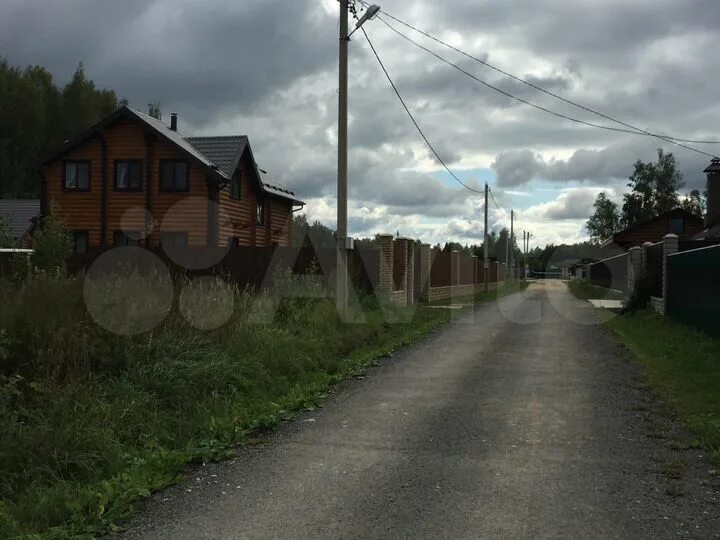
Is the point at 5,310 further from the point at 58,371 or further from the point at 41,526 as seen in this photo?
the point at 41,526

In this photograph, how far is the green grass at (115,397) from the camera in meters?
4.55

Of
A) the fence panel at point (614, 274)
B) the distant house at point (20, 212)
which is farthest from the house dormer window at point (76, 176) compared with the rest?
the fence panel at point (614, 274)

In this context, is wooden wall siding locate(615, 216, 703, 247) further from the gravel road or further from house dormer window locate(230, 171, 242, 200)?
the gravel road

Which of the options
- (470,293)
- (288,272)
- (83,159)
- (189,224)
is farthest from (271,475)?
(470,293)

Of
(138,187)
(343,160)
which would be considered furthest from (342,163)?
(138,187)

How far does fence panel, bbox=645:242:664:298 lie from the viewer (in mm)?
18500

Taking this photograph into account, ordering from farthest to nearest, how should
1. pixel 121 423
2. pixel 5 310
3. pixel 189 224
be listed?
pixel 189 224 < pixel 5 310 < pixel 121 423

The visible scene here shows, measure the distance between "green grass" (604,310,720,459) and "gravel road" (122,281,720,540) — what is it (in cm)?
25

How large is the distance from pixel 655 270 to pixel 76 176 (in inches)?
800

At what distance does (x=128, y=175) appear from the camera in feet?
81.6

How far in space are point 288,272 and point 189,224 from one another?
39.0 ft

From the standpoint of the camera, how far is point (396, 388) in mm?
8352

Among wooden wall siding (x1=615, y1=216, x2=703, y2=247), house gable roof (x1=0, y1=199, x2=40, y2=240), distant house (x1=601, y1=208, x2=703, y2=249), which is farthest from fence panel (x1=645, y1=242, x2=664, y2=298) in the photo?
wooden wall siding (x1=615, y1=216, x2=703, y2=247)

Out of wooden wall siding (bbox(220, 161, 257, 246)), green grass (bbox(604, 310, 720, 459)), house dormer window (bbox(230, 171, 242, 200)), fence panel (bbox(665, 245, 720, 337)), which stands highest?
house dormer window (bbox(230, 171, 242, 200))
